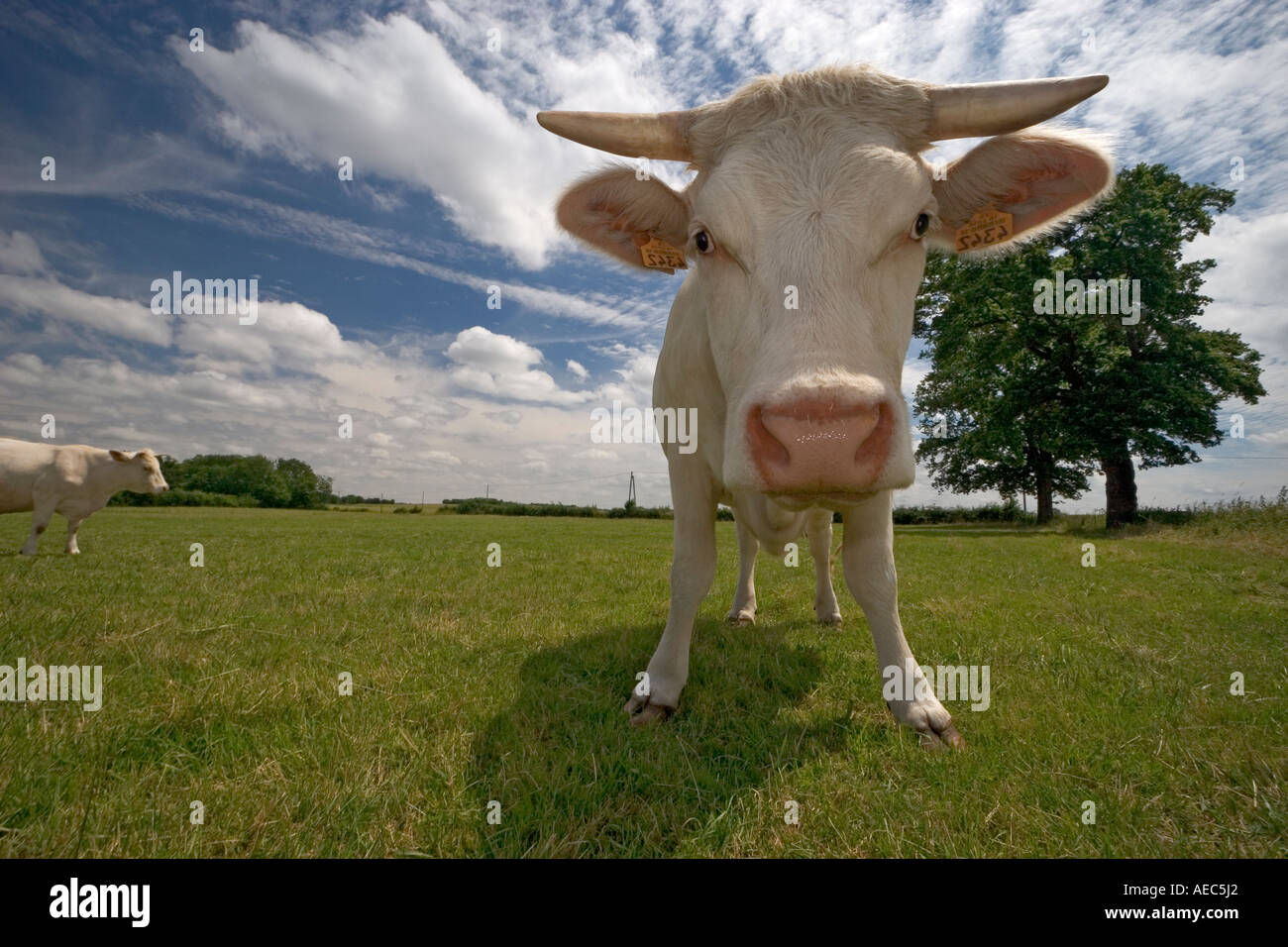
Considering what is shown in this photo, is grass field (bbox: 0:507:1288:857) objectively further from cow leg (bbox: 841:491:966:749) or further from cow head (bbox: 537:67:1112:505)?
cow head (bbox: 537:67:1112:505)

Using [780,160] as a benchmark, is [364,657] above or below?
below

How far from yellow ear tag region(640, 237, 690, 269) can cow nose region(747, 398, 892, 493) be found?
192cm

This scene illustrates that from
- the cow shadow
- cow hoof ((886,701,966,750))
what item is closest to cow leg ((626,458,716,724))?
the cow shadow

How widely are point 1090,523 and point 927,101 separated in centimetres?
2463

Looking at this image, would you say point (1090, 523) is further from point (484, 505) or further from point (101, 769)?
point (484, 505)

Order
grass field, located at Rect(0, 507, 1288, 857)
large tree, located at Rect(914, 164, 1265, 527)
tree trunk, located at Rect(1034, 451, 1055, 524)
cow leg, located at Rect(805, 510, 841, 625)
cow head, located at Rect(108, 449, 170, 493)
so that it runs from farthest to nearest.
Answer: tree trunk, located at Rect(1034, 451, 1055, 524) < large tree, located at Rect(914, 164, 1265, 527) < cow head, located at Rect(108, 449, 170, 493) < cow leg, located at Rect(805, 510, 841, 625) < grass field, located at Rect(0, 507, 1288, 857)

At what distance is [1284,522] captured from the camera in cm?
1353

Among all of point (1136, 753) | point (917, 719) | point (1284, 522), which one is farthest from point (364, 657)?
point (1284, 522)

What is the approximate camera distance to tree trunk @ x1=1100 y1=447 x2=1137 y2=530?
2075 cm

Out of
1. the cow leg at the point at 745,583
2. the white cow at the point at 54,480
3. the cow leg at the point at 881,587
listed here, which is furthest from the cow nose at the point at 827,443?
the white cow at the point at 54,480

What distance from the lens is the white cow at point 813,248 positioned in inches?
79.2

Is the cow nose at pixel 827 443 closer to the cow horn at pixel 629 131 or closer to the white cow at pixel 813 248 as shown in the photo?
the white cow at pixel 813 248

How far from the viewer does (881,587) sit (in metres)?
3.11

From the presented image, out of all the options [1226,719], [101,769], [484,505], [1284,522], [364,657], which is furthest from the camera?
[484,505]
